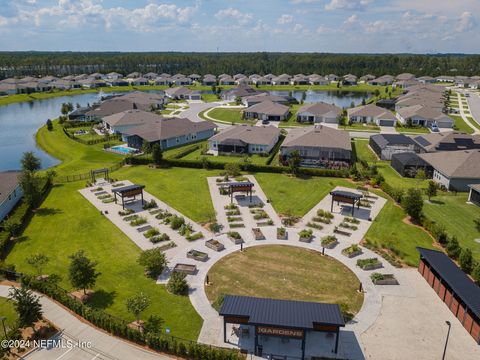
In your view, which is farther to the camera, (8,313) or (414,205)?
(414,205)

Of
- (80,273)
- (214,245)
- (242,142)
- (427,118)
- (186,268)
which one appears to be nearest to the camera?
(80,273)

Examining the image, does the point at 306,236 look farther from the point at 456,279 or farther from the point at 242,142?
the point at 242,142

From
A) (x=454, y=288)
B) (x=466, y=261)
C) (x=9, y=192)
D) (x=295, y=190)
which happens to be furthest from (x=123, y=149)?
(x=454, y=288)

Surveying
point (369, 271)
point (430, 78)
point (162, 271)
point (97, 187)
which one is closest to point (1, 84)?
point (97, 187)

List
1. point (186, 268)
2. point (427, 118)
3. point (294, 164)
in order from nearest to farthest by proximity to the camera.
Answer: point (186, 268)
point (294, 164)
point (427, 118)

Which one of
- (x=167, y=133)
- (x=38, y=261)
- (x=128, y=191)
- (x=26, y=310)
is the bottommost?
(x=38, y=261)

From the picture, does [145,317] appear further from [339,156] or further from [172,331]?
[339,156]
